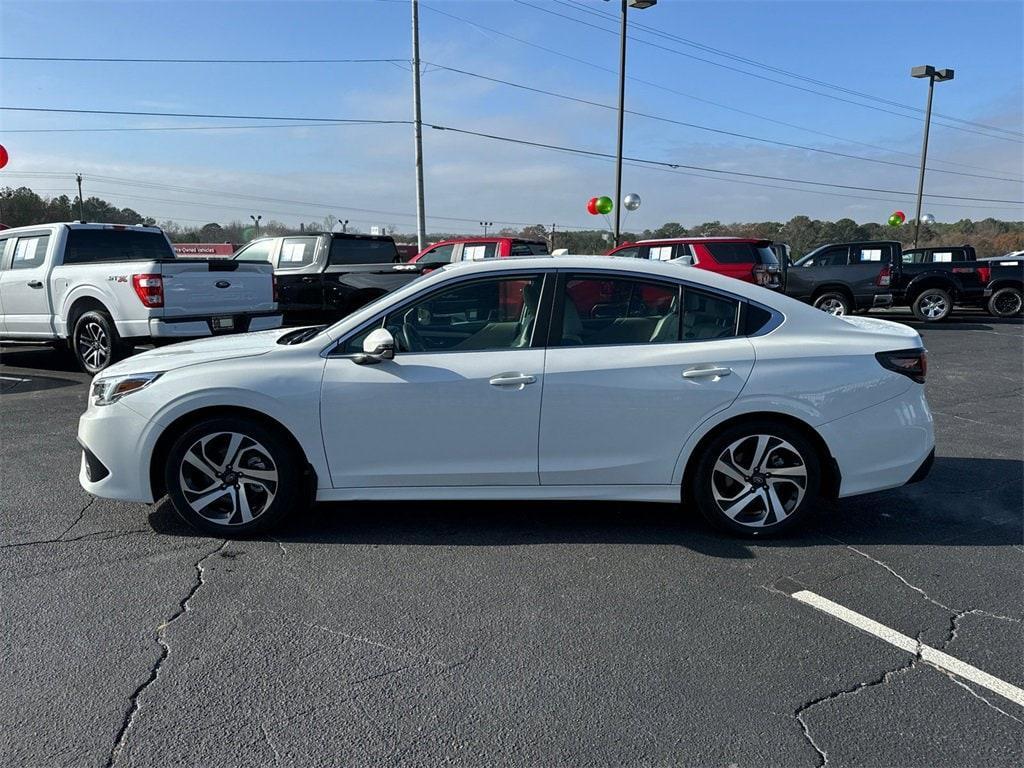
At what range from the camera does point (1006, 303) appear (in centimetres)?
1841

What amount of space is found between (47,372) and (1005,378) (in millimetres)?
12733

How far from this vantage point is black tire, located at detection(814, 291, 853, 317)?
16.6m

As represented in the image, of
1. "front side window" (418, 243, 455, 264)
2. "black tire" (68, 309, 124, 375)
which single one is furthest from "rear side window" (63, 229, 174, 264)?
"front side window" (418, 243, 455, 264)

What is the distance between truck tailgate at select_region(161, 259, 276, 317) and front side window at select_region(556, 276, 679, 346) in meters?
5.90

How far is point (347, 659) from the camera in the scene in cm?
293

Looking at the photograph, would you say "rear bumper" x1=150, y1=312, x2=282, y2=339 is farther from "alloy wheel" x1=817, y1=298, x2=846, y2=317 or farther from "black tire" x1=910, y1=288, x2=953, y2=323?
"black tire" x1=910, y1=288, x2=953, y2=323

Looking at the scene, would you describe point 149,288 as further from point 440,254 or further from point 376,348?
point 440,254

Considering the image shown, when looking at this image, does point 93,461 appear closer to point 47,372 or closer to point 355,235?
point 47,372

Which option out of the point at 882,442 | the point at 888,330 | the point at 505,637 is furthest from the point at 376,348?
the point at 888,330

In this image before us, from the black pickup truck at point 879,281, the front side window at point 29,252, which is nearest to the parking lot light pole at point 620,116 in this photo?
the black pickup truck at point 879,281

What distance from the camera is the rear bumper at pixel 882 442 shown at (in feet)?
13.1

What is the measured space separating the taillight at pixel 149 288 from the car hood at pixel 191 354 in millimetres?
4208

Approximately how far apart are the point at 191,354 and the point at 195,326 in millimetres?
4629

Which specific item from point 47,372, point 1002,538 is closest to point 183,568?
point 1002,538
